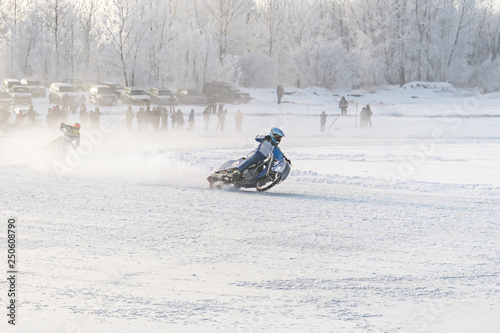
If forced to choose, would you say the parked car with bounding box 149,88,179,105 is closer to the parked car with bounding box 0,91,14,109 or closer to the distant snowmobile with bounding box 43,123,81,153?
the parked car with bounding box 0,91,14,109

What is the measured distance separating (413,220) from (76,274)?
21.0ft

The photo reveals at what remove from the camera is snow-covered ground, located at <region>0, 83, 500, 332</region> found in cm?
677

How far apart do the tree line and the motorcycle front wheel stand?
4954cm

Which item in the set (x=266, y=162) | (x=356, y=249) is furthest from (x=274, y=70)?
(x=356, y=249)

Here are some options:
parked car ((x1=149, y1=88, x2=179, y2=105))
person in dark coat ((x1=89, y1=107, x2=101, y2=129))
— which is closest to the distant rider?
person in dark coat ((x1=89, y1=107, x2=101, y2=129))

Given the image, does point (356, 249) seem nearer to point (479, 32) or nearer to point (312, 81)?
point (312, 81)

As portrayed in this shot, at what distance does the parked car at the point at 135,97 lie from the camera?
1766 inches

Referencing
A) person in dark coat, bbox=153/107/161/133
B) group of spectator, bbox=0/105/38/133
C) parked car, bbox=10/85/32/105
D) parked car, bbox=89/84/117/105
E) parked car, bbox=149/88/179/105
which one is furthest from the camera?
parked car, bbox=10/85/32/105

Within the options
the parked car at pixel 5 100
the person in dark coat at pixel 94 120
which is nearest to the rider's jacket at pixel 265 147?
the person in dark coat at pixel 94 120

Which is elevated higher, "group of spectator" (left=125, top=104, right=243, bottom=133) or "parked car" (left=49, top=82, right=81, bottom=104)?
"parked car" (left=49, top=82, right=81, bottom=104)

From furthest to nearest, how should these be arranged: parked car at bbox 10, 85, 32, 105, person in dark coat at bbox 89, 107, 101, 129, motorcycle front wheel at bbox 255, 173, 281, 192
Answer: parked car at bbox 10, 85, 32, 105
person in dark coat at bbox 89, 107, 101, 129
motorcycle front wheel at bbox 255, 173, 281, 192

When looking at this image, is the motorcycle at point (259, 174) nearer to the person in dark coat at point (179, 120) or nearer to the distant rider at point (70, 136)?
the distant rider at point (70, 136)

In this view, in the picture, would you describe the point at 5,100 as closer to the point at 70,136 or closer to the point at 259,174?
the point at 70,136

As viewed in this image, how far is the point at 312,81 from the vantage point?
2606 inches
